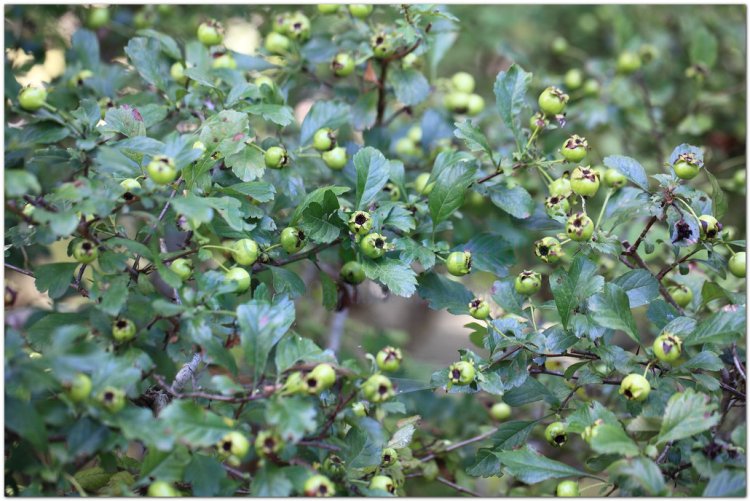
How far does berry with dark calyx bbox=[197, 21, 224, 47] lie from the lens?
1.64 metres

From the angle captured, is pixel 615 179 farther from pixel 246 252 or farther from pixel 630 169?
pixel 246 252

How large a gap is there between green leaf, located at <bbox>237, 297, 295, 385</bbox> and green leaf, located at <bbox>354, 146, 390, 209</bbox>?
317 millimetres

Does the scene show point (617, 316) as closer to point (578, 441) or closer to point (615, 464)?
point (615, 464)

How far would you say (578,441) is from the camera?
2059 mm

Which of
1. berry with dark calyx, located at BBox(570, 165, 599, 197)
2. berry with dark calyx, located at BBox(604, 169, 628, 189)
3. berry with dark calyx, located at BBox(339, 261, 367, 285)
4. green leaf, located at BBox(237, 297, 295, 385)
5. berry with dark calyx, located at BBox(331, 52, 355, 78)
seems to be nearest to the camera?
green leaf, located at BBox(237, 297, 295, 385)

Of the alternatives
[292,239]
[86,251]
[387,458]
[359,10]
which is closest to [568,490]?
[387,458]

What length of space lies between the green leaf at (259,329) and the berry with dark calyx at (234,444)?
100 millimetres

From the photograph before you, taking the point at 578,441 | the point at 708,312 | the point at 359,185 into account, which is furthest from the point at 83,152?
the point at 578,441

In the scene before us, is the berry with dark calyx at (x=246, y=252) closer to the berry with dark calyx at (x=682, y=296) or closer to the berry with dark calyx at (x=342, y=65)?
the berry with dark calyx at (x=342, y=65)

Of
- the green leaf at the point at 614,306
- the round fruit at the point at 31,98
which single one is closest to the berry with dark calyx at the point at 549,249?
the green leaf at the point at 614,306

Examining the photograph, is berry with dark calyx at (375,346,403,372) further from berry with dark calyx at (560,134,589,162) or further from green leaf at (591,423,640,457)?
berry with dark calyx at (560,134,589,162)

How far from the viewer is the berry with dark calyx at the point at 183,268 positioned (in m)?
1.15

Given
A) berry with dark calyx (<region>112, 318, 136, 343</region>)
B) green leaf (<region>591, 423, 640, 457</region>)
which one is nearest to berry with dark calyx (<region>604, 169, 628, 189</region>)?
green leaf (<region>591, 423, 640, 457</region>)

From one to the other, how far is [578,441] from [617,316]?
3.39 ft
